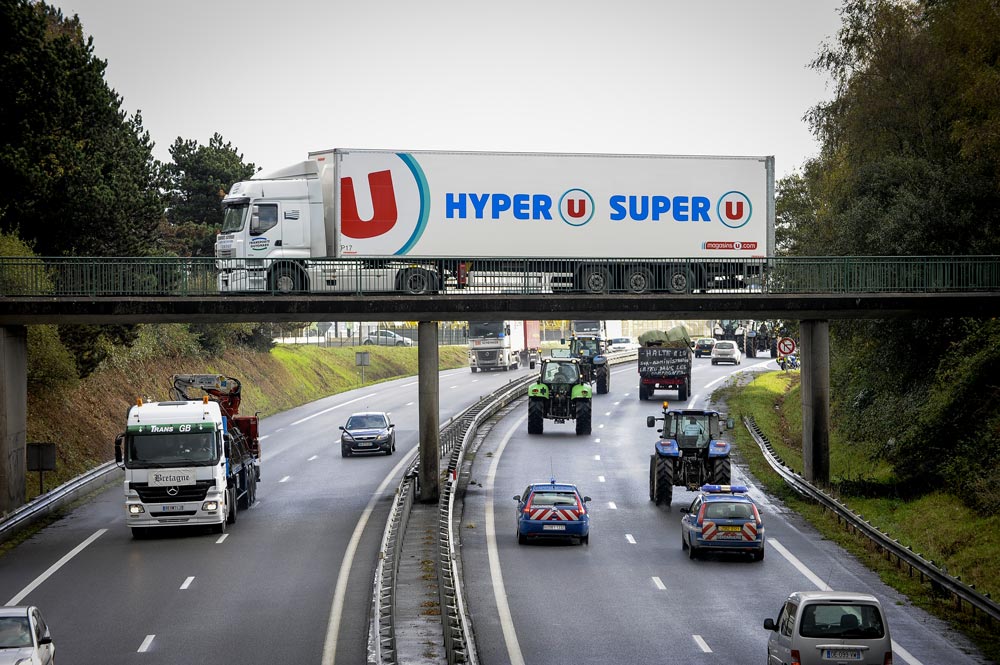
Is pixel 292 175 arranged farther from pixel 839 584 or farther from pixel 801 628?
pixel 801 628

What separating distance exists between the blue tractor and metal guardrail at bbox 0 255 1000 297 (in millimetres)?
4684

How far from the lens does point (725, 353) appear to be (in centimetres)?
9300

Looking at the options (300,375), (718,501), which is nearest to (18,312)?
(718,501)

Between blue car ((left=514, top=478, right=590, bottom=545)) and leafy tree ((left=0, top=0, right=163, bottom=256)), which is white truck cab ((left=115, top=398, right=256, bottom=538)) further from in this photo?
leafy tree ((left=0, top=0, right=163, bottom=256))

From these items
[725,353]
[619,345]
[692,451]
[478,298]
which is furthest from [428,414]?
[619,345]

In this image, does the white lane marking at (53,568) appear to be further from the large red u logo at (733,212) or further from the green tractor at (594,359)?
the green tractor at (594,359)

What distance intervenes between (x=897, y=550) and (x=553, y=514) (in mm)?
8025

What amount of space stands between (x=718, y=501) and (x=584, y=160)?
49.3 ft

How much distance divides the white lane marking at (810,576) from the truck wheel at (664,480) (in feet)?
16.6

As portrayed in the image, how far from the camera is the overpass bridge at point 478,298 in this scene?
35.8m

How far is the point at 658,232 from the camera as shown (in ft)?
133

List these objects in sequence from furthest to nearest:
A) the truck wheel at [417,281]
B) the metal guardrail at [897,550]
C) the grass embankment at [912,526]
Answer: the truck wheel at [417,281], the grass embankment at [912,526], the metal guardrail at [897,550]

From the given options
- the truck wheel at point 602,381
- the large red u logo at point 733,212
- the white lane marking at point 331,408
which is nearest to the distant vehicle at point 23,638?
the large red u logo at point 733,212

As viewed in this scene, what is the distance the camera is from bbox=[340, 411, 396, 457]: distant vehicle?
49062 mm
